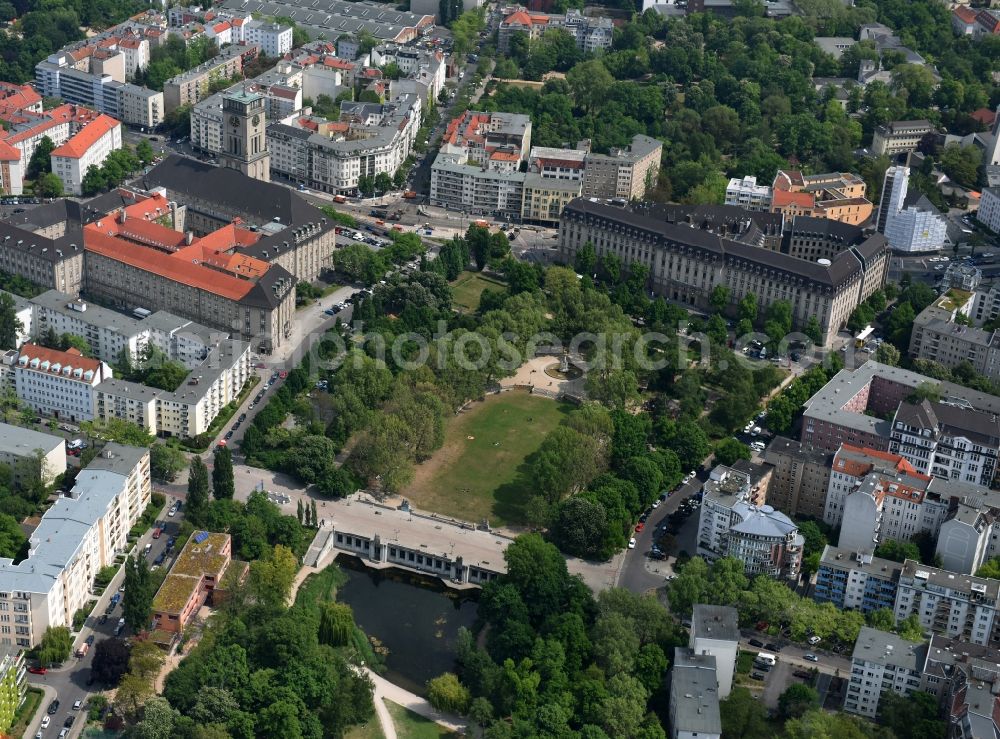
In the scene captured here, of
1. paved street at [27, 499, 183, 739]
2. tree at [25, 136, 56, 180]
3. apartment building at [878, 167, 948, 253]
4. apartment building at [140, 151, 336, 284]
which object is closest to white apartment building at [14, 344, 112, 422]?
paved street at [27, 499, 183, 739]

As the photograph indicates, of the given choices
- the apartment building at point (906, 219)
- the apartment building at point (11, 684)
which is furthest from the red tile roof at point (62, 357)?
the apartment building at point (906, 219)

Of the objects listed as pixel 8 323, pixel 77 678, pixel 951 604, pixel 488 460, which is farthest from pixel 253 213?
pixel 951 604

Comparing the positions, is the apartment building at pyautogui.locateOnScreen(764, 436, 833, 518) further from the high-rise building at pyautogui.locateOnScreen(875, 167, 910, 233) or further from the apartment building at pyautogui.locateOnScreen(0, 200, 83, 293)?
the apartment building at pyautogui.locateOnScreen(0, 200, 83, 293)

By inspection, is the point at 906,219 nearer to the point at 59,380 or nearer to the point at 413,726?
the point at 59,380

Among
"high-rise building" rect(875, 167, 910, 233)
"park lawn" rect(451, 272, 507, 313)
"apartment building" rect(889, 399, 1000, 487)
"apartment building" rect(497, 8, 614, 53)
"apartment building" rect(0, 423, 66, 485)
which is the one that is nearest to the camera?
"apartment building" rect(0, 423, 66, 485)

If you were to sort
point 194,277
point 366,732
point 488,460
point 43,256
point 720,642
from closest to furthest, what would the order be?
point 366,732, point 720,642, point 488,460, point 194,277, point 43,256

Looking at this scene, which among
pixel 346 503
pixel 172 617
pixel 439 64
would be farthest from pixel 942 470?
pixel 439 64
